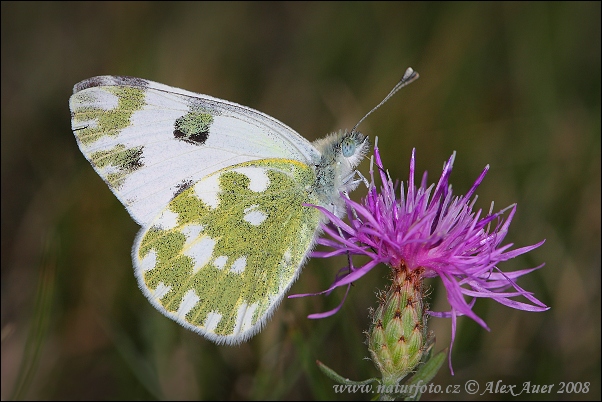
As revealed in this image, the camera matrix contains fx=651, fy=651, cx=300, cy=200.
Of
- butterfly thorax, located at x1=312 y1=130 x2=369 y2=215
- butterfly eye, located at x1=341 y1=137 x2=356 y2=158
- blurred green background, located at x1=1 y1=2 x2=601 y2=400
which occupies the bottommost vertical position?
blurred green background, located at x1=1 y1=2 x2=601 y2=400

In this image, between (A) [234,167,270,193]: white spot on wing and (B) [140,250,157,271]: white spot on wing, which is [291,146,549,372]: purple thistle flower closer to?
(A) [234,167,270,193]: white spot on wing

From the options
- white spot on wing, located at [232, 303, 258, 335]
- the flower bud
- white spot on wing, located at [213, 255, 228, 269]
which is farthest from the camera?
white spot on wing, located at [213, 255, 228, 269]

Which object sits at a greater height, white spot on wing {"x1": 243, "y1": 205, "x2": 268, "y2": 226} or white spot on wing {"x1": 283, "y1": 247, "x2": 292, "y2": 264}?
white spot on wing {"x1": 243, "y1": 205, "x2": 268, "y2": 226}

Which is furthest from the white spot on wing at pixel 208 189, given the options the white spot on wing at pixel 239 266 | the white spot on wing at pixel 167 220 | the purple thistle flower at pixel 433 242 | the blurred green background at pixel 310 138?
the blurred green background at pixel 310 138

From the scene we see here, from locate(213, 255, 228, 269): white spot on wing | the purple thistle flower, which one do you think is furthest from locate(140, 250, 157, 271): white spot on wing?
the purple thistle flower

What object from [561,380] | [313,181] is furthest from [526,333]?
[313,181]

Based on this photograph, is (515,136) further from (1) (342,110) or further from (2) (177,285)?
(2) (177,285)

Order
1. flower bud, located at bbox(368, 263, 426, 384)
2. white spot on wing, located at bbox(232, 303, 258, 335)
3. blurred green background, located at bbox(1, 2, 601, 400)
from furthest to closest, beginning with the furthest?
blurred green background, located at bbox(1, 2, 601, 400) < white spot on wing, located at bbox(232, 303, 258, 335) < flower bud, located at bbox(368, 263, 426, 384)
